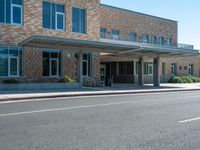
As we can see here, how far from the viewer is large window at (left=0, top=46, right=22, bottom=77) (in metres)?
27.4

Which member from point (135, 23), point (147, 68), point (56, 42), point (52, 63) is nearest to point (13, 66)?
point (52, 63)

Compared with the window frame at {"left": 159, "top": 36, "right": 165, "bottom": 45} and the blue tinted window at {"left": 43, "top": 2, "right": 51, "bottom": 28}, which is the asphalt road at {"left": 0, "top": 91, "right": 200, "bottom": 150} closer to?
the blue tinted window at {"left": 43, "top": 2, "right": 51, "bottom": 28}

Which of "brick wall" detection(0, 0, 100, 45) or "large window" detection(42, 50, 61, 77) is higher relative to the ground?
"brick wall" detection(0, 0, 100, 45)

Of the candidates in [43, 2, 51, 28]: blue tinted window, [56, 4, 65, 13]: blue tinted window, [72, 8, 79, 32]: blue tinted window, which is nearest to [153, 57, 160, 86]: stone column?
[72, 8, 79, 32]: blue tinted window

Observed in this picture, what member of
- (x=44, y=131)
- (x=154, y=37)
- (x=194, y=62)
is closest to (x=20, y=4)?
(x=44, y=131)

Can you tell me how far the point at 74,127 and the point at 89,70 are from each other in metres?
24.8

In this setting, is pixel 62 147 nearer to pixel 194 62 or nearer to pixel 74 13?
pixel 74 13

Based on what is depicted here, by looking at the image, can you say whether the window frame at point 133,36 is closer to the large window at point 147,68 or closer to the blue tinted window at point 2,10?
the large window at point 147,68

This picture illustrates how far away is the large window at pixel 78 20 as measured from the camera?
3266 cm

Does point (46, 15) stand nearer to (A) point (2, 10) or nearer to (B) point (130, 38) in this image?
(A) point (2, 10)

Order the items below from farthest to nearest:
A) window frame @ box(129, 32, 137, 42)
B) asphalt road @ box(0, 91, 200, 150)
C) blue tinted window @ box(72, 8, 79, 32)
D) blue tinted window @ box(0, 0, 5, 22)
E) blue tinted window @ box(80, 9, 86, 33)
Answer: window frame @ box(129, 32, 137, 42) < blue tinted window @ box(80, 9, 86, 33) < blue tinted window @ box(72, 8, 79, 32) < blue tinted window @ box(0, 0, 5, 22) < asphalt road @ box(0, 91, 200, 150)

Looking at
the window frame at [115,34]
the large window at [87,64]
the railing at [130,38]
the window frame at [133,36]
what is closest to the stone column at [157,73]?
the large window at [87,64]

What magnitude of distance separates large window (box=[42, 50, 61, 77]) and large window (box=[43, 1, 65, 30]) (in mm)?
2364

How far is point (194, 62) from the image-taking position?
180ft
